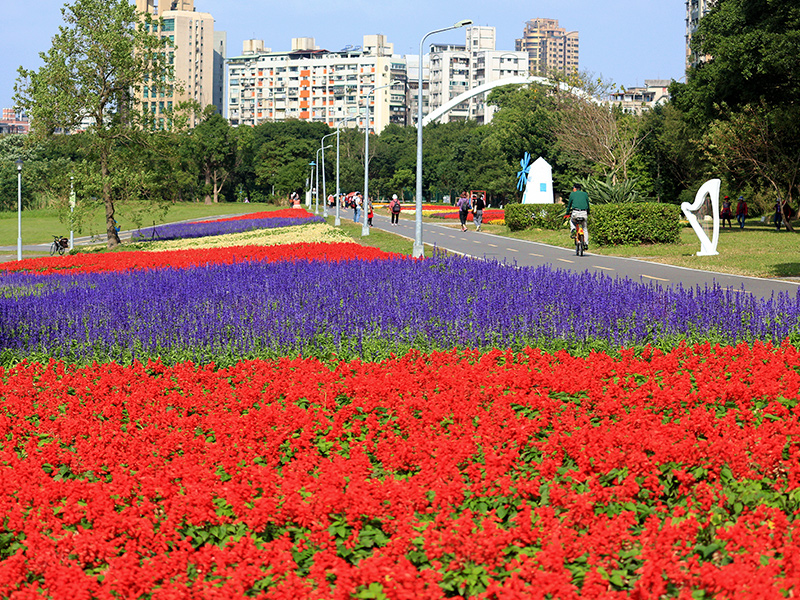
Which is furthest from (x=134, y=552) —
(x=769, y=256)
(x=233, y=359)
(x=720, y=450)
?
(x=769, y=256)

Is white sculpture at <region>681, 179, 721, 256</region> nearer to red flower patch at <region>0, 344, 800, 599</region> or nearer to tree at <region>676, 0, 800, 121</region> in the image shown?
tree at <region>676, 0, 800, 121</region>

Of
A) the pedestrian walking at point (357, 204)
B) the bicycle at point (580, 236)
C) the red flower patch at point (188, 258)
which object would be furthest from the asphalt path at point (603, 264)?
the pedestrian walking at point (357, 204)

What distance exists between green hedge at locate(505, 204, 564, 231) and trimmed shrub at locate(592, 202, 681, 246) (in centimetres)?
1197

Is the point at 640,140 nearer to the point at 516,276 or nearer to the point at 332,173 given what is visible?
the point at 516,276

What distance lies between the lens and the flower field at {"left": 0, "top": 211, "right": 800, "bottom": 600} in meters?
4.43

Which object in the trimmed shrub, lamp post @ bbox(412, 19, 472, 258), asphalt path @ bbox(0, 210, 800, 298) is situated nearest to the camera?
asphalt path @ bbox(0, 210, 800, 298)

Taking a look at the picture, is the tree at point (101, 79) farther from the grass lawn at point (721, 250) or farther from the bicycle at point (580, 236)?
the bicycle at point (580, 236)

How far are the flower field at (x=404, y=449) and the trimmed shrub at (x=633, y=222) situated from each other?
2018 centimetres

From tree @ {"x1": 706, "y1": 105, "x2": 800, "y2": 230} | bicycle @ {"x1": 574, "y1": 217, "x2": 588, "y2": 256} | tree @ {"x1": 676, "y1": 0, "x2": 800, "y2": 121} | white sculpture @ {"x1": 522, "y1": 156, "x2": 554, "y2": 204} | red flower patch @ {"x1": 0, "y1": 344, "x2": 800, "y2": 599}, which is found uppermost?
tree @ {"x1": 676, "y1": 0, "x2": 800, "y2": 121}

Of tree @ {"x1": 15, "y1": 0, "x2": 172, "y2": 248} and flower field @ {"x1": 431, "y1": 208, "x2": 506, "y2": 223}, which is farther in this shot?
flower field @ {"x1": 431, "y1": 208, "x2": 506, "y2": 223}

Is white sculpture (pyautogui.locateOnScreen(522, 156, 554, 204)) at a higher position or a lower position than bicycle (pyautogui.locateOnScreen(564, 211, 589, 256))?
higher

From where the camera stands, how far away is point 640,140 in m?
63.6

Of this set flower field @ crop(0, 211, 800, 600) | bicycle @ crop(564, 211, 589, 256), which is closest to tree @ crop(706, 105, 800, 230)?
bicycle @ crop(564, 211, 589, 256)

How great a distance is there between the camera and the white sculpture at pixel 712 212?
89.3 ft
